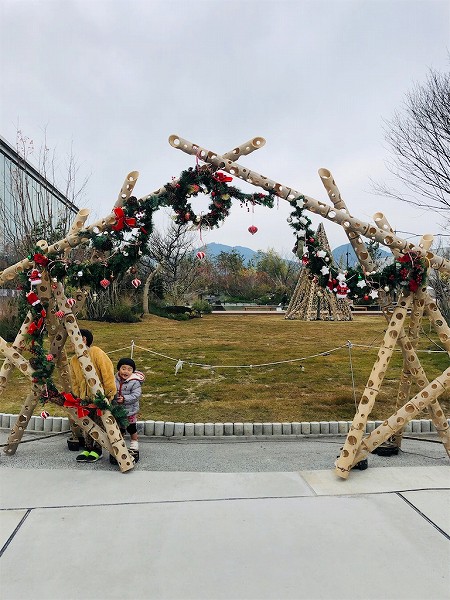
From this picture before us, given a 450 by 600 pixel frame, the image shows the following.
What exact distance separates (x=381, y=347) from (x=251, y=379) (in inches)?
138

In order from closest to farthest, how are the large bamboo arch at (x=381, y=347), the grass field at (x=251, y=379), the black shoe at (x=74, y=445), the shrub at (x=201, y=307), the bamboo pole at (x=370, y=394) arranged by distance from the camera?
the bamboo pole at (x=370, y=394) < the large bamboo arch at (x=381, y=347) < the black shoe at (x=74, y=445) < the grass field at (x=251, y=379) < the shrub at (x=201, y=307)

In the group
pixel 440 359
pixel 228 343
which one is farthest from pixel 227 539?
pixel 228 343

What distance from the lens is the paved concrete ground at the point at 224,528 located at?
2.32 meters

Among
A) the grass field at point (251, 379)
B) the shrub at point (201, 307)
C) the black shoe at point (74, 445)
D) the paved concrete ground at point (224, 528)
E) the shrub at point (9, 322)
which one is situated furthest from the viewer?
the shrub at point (201, 307)

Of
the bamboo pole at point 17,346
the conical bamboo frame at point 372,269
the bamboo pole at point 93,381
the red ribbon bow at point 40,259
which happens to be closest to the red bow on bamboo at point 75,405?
the bamboo pole at point 93,381

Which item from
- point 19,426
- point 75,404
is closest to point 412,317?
point 75,404

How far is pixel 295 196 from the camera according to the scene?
160 inches

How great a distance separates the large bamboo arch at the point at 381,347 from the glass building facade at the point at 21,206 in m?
8.86

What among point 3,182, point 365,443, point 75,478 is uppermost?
point 3,182

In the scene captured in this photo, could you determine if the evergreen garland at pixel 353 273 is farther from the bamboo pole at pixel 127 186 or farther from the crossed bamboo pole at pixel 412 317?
the bamboo pole at pixel 127 186

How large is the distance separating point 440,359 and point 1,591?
8.40 m

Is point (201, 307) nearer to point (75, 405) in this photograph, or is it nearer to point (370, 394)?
point (75, 405)

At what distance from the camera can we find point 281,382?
7125 millimetres

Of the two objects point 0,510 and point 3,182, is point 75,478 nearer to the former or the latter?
point 0,510
